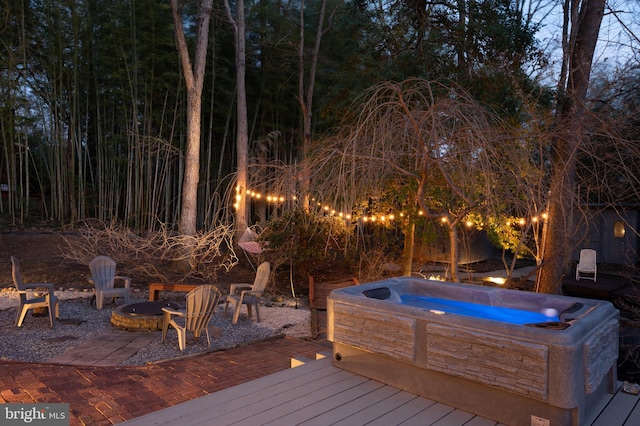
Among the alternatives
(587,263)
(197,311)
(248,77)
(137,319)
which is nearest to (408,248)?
(197,311)

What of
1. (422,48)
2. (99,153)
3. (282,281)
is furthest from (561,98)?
(99,153)

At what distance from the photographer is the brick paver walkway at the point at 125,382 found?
307cm

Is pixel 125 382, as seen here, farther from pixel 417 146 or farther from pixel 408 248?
pixel 408 248

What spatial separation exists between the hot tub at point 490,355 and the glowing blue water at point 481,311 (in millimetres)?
63

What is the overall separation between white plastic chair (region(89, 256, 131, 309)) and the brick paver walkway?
7.70ft

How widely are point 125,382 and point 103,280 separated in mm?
3264

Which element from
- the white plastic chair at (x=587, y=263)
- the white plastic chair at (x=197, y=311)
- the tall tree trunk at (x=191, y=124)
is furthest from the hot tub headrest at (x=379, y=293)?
the white plastic chair at (x=587, y=263)

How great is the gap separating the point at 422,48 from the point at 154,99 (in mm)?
7138

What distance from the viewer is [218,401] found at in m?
2.62

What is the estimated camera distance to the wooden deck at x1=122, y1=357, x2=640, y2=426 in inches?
95.0

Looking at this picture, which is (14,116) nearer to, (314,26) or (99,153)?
(99,153)

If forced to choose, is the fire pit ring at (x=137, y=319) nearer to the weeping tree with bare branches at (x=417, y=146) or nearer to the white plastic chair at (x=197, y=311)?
the white plastic chair at (x=197, y=311)

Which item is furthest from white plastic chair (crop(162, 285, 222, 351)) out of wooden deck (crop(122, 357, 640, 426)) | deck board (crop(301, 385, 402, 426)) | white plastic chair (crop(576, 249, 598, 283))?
white plastic chair (crop(576, 249, 598, 283))

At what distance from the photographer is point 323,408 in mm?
2564
